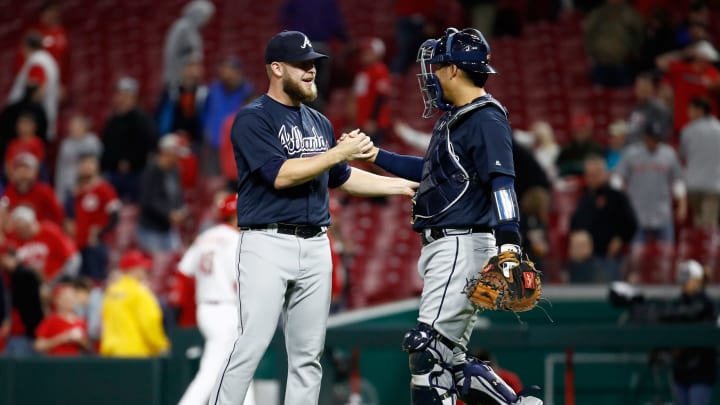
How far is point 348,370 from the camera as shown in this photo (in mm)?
10023

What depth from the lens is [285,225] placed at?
18.7ft

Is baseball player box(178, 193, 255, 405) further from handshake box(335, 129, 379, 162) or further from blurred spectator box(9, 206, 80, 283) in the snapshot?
blurred spectator box(9, 206, 80, 283)

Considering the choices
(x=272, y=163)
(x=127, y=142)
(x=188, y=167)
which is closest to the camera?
(x=272, y=163)

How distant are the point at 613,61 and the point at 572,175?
197cm

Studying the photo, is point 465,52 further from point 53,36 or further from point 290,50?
point 53,36

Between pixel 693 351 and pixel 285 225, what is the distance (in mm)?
4221

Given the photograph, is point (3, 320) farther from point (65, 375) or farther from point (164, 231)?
point (164, 231)

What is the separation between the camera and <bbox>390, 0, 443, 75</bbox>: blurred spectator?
1441 centimetres

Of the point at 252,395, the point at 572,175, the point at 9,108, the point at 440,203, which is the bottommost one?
the point at 252,395

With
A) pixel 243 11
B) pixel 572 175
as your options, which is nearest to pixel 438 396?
pixel 572 175

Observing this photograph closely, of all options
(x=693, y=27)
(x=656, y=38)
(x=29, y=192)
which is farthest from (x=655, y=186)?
(x=29, y=192)

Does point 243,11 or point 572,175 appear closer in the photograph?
point 572,175

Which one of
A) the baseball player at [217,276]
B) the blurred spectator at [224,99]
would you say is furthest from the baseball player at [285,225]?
the blurred spectator at [224,99]

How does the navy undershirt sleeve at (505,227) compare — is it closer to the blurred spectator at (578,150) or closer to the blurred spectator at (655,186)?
the blurred spectator at (655,186)
